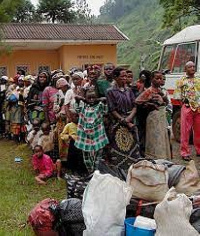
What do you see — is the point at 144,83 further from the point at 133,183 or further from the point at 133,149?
the point at 133,183

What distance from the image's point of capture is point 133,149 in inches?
251

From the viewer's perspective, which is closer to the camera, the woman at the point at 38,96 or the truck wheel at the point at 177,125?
the woman at the point at 38,96

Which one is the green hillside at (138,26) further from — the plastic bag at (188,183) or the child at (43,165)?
the plastic bag at (188,183)

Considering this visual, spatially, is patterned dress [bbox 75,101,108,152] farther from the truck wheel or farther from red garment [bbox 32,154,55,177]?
the truck wheel

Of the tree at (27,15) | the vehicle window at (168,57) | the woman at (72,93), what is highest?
the tree at (27,15)

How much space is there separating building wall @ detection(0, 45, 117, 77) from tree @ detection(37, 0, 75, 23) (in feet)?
36.6

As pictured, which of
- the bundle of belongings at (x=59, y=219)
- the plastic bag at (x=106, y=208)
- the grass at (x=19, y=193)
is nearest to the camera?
the plastic bag at (x=106, y=208)

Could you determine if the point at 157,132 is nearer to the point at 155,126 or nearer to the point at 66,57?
the point at 155,126

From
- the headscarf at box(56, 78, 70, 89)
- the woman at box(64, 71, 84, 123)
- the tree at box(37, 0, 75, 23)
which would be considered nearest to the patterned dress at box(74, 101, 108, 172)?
the woman at box(64, 71, 84, 123)

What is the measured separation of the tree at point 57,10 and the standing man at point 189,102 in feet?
95.4

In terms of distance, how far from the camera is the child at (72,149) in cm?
698

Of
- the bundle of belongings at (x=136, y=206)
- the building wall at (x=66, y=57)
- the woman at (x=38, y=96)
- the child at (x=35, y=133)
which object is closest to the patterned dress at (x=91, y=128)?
the child at (x=35, y=133)

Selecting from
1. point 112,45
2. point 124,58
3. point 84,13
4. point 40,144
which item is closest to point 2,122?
point 40,144

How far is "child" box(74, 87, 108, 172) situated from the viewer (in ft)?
21.0
